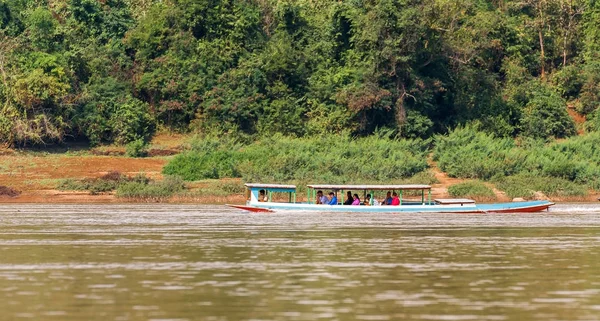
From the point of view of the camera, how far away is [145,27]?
224 ft

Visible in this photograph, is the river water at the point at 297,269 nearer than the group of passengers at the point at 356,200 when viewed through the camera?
Yes

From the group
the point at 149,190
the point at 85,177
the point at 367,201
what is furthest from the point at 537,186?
the point at 85,177

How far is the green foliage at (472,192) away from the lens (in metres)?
54.3

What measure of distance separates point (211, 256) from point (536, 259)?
Answer: 7.61 metres

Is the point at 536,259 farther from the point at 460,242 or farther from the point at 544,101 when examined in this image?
the point at 544,101

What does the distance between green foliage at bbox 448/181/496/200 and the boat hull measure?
736cm

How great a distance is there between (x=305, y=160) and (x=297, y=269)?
34173 millimetres

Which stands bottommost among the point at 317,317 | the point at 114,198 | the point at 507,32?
the point at 114,198

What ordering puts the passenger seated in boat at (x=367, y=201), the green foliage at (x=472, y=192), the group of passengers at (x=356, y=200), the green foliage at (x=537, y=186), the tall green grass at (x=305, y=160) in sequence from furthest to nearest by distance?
the tall green grass at (x=305, y=160)
the green foliage at (x=537, y=186)
the green foliage at (x=472, y=192)
the passenger seated in boat at (x=367, y=201)
the group of passengers at (x=356, y=200)

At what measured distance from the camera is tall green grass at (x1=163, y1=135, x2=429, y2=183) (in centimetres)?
5709

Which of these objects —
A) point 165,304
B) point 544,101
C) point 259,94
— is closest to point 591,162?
point 544,101

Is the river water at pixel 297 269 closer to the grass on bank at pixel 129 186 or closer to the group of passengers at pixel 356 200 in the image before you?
the group of passengers at pixel 356 200

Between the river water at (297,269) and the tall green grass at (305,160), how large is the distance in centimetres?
1579

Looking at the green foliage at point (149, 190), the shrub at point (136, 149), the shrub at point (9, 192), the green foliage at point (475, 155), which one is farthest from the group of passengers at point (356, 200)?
the shrub at point (136, 149)
